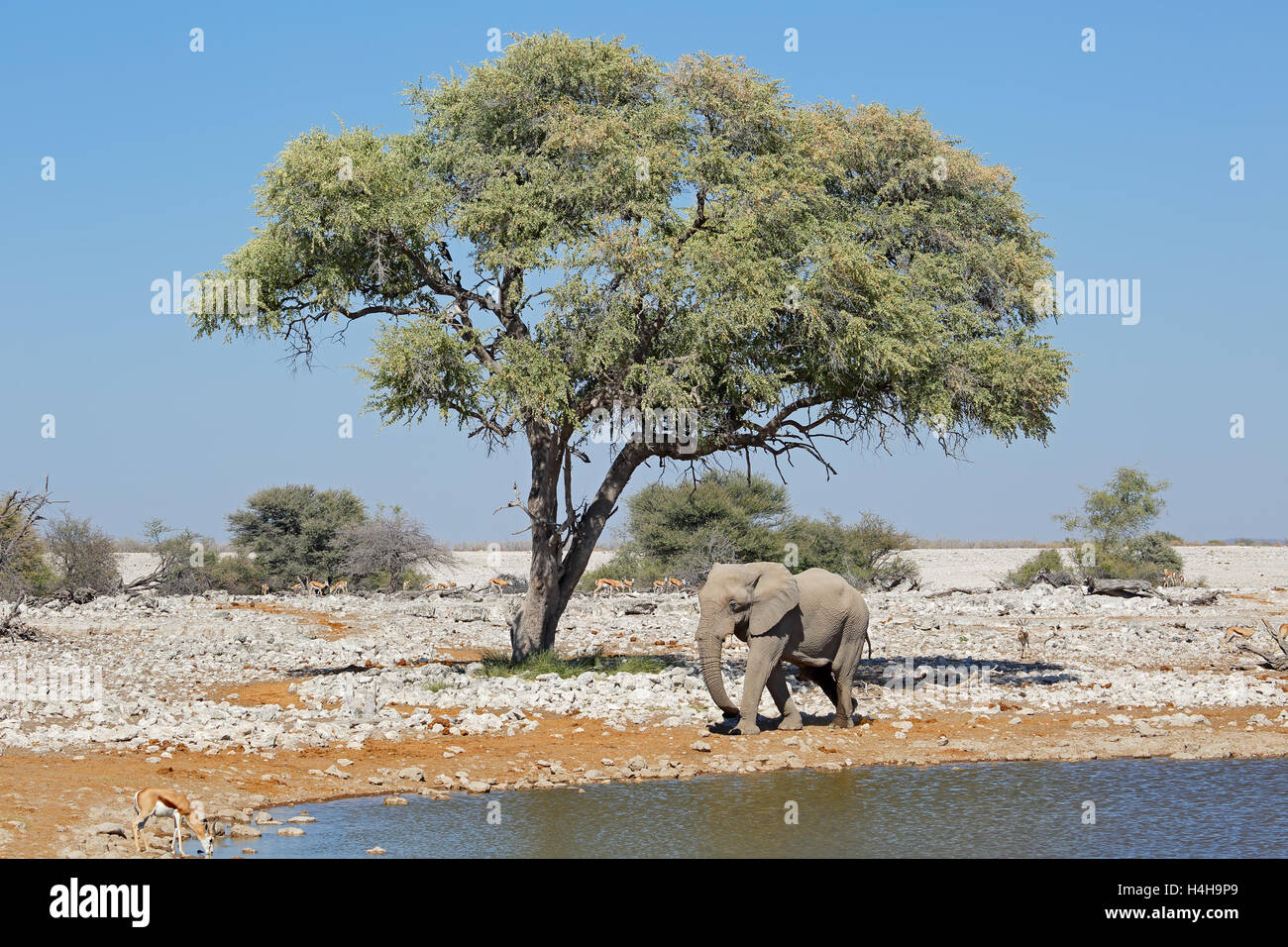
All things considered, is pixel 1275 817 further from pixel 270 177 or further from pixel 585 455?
pixel 270 177

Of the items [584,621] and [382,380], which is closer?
[382,380]

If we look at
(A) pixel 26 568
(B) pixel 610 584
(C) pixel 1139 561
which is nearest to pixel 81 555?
(A) pixel 26 568

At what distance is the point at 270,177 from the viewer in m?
18.9

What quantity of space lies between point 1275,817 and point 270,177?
15809mm

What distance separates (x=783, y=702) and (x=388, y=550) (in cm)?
3034

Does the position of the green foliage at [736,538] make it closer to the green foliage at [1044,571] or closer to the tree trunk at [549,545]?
the green foliage at [1044,571]

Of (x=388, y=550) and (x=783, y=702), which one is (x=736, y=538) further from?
(x=783, y=702)

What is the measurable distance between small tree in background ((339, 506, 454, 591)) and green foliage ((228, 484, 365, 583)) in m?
1.36

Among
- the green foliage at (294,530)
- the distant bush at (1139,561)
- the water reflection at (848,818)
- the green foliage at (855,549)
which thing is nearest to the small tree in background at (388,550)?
the green foliage at (294,530)

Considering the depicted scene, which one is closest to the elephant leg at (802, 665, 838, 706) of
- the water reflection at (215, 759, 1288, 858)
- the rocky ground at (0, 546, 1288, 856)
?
the rocky ground at (0, 546, 1288, 856)

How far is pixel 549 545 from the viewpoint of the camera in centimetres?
1981

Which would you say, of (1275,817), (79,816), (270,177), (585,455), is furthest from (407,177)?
Answer: (1275,817)

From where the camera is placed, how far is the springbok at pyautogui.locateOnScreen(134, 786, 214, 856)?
362 inches

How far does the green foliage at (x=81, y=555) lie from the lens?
3691 cm
